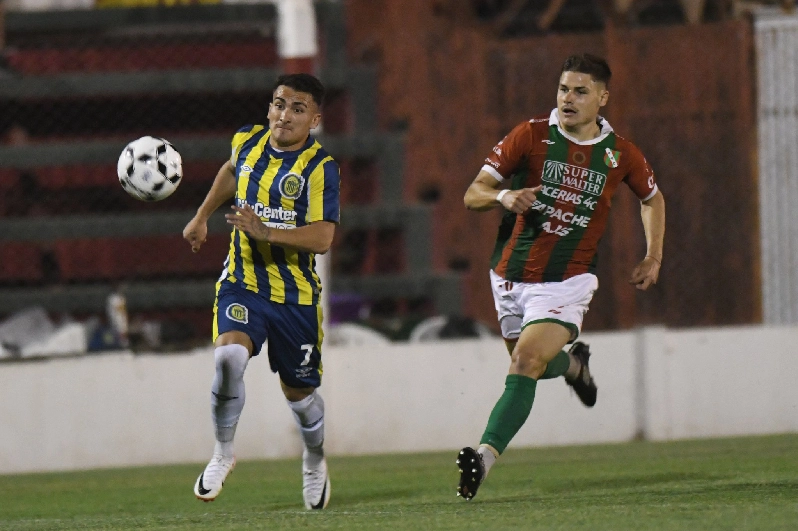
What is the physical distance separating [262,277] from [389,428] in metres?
3.25

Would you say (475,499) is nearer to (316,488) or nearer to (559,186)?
(316,488)

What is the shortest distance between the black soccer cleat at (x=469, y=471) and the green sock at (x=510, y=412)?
249mm

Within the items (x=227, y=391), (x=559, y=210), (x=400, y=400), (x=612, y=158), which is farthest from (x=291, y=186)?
(x=400, y=400)

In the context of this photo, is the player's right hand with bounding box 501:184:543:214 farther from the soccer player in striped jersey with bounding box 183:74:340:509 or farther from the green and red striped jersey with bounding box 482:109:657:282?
the soccer player in striped jersey with bounding box 183:74:340:509

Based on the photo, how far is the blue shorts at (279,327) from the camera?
19.3ft

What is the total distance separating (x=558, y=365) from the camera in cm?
641

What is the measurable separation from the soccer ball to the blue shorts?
0.50m

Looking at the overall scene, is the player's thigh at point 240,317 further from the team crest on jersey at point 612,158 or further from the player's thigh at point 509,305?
the team crest on jersey at point 612,158

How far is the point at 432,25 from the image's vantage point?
533 inches

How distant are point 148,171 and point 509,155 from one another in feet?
5.15

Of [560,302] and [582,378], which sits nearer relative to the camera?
[560,302]

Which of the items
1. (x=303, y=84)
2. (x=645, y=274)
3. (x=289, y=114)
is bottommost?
(x=645, y=274)

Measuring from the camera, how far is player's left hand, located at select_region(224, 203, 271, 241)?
542 centimetres

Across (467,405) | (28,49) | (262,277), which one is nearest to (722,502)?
(262,277)
